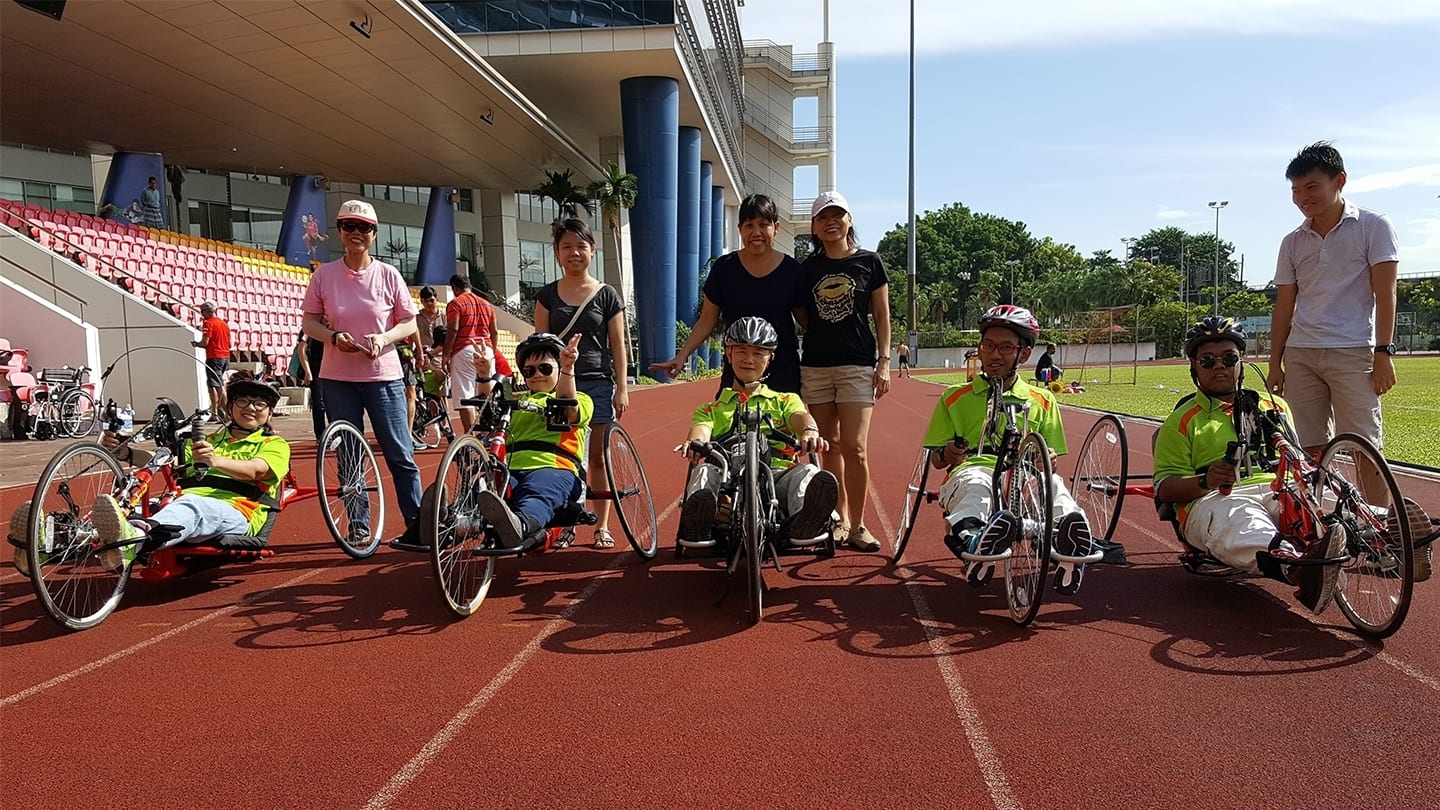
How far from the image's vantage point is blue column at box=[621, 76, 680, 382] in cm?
3044

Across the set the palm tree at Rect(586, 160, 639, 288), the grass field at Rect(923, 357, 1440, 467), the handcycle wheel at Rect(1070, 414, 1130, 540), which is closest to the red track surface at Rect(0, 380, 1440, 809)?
the handcycle wheel at Rect(1070, 414, 1130, 540)

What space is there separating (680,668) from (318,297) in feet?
10.5

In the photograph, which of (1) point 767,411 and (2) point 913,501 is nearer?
(1) point 767,411

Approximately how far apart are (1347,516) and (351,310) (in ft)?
16.4

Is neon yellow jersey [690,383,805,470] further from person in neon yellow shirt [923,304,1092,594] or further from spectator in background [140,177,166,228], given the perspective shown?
spectator in background [140,177,166,228]

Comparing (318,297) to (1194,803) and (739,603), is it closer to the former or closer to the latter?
(739,603)

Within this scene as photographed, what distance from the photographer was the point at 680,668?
3.37m

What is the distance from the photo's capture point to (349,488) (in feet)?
17.1

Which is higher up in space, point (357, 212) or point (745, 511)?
point (357, 212)

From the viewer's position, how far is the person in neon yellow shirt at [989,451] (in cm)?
370

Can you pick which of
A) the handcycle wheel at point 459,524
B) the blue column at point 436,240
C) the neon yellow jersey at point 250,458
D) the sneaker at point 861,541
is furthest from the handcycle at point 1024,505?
the blue column at point 436,240

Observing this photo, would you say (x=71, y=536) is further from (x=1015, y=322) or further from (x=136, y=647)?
(x=1015, y=322)

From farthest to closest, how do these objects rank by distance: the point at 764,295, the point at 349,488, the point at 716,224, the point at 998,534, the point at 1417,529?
the point at 716,224, the point at 349,488, the point at 764,295, the point at 998,534, the point at 1417,529

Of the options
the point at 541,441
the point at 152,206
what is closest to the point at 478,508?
the point at 541,441
